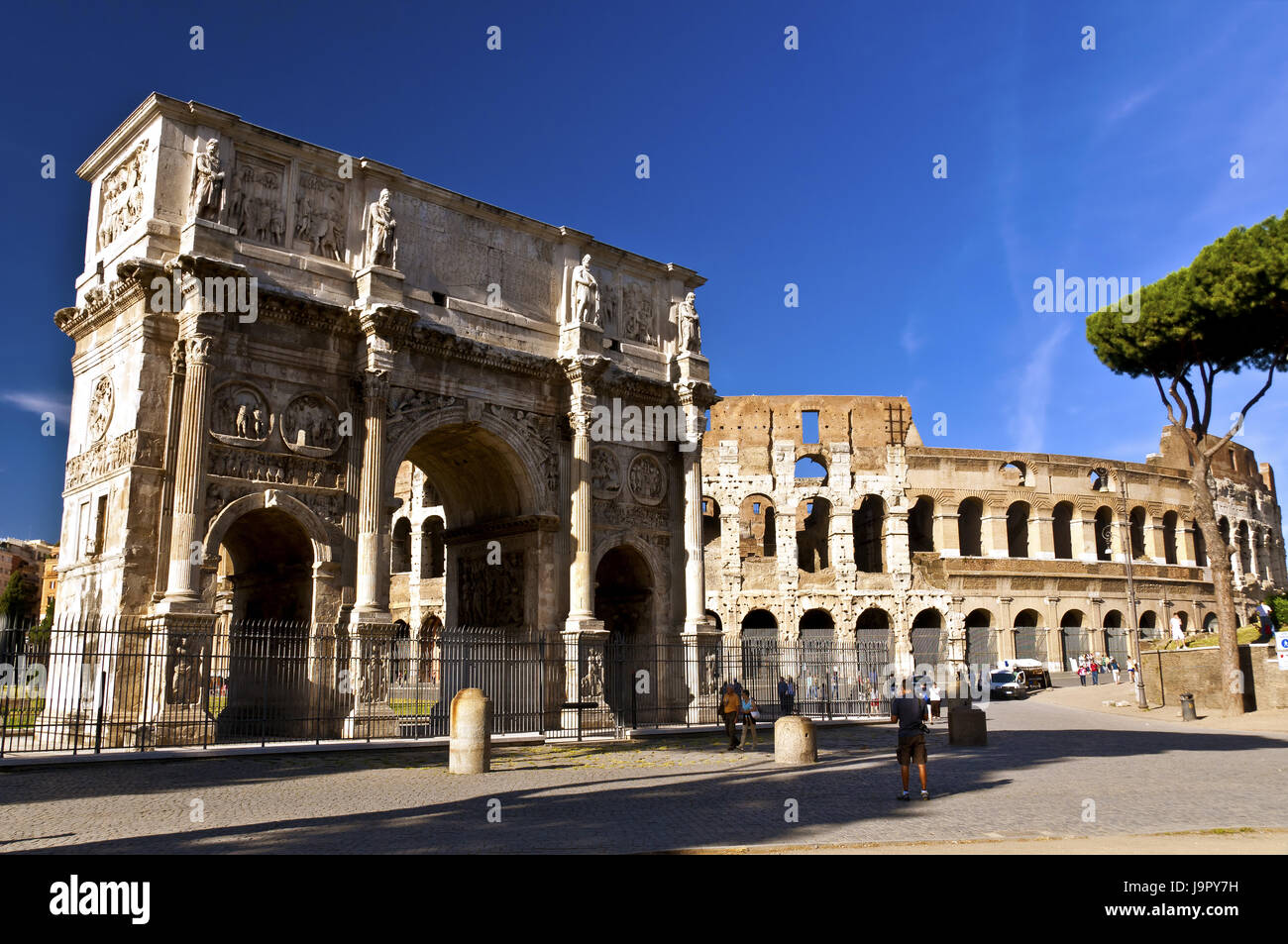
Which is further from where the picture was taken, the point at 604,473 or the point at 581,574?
the point at 604,473

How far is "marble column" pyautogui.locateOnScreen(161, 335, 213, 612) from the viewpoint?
49.2 feet

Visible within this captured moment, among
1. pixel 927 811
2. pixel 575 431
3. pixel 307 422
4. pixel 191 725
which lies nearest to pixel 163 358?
pixel 307 422

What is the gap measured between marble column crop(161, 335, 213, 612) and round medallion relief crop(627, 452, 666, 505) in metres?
9.04

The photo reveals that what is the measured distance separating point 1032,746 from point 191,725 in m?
12.6

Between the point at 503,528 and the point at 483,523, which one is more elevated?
the point at 483,523

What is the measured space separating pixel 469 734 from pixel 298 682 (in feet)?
16.6

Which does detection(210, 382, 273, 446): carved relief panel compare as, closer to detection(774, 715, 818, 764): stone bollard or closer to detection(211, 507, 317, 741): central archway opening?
detection(211, 507, 317, 741): central archway opening

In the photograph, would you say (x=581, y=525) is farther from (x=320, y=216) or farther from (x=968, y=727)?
(x=968, y=727)

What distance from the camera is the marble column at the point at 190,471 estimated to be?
49.2 ft

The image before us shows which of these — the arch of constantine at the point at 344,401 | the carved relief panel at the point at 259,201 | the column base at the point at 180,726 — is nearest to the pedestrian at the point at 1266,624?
the arch of constantine at the point at 344,401

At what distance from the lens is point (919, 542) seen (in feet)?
150

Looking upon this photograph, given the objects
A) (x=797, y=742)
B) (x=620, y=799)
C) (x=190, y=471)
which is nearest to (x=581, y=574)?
(x=797, y=742)
